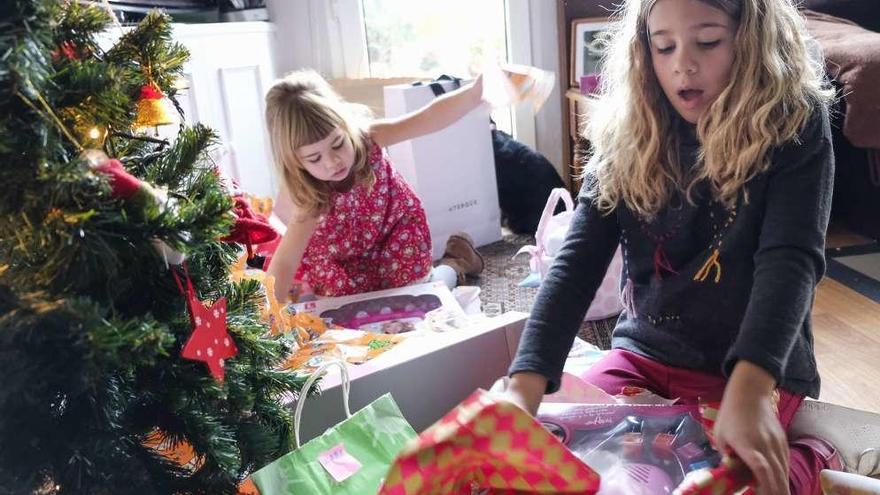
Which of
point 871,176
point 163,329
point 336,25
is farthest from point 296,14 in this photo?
point 163,329

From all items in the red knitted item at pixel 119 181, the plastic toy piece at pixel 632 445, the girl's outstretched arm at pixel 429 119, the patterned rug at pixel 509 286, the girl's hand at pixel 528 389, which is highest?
the red knitted item at pixel 119 181

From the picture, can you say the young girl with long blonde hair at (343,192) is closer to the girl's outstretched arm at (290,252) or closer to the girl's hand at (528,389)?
the girl's outstretched arm at (290,252)

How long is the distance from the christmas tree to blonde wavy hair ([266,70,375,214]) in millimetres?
703

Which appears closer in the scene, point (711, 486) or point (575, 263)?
point (711, 486)

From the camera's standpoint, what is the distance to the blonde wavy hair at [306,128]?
1.43 m

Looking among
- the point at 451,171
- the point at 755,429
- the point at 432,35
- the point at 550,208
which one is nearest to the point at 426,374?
the point at 755,429

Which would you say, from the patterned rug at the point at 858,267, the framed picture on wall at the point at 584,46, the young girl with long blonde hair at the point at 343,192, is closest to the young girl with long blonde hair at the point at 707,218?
the young girl with long blonde hair at the point at 343,192

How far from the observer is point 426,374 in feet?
3.18

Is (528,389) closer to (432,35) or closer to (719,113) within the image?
(719,113)

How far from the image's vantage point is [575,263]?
2.98 ft

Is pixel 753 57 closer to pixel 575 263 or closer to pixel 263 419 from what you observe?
pixel 575 263

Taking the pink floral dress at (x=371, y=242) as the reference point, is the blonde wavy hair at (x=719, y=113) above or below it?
above

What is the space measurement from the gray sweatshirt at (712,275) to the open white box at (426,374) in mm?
149

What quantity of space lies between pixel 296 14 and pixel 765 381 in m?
2.28
